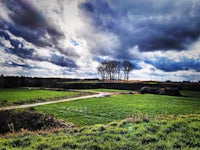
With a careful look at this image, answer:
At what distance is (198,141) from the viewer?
203 inches

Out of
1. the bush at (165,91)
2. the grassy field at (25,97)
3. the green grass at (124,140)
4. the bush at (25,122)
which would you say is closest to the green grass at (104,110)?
the bush at (25,122)

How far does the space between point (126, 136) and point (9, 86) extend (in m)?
44.4

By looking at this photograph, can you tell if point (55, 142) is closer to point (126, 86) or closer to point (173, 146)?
point (173, 146)

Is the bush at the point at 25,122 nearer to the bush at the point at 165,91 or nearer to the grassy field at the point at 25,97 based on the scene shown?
the grassy field at the point at 25,97

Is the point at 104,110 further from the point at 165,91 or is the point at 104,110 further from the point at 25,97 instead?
the point at 165,91

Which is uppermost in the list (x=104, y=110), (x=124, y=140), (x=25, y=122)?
(x=124, y=140)

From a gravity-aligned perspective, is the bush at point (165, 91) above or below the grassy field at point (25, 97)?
above

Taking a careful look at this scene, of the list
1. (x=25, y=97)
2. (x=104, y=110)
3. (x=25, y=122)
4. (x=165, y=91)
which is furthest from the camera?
(x=165, y=91)

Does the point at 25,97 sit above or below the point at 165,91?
below

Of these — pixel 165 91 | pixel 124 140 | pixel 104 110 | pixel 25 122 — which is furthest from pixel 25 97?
pixel 165 91

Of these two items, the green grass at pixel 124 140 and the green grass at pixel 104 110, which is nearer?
the green grass at pixel 124 140

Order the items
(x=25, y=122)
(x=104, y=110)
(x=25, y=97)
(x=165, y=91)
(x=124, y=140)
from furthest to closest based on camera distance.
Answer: (x=165, y=91)
(x=25, y=97)
(x=104, y=110)
(x=25, y=122)
(x=124, y=140)

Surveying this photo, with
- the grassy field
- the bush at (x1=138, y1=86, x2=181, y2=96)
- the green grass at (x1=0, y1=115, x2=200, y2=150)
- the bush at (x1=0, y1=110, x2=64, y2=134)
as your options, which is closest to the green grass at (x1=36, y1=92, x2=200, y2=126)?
the bush at (x1=0, y1=110, x2=64, y2=134)

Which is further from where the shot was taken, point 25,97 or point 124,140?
point 25,97
